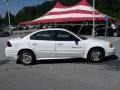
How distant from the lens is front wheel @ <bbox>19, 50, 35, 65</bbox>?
1399 centimetres

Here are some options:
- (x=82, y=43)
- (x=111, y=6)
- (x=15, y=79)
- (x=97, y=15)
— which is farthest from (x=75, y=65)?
(x=111, y=6)

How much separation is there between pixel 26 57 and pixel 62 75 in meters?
3.48

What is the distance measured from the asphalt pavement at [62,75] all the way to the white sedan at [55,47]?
1.19 feet

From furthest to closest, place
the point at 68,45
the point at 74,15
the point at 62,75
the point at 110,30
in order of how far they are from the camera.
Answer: the point at 110,30 → the point at 74,15 → the point at 68,45 → the point at 62,75

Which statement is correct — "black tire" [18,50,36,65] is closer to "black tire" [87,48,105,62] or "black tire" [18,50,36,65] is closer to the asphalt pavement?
the asphalt pavement

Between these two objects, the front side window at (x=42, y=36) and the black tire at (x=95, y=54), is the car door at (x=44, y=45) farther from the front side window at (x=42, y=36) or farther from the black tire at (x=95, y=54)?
the black tire at (x=95, y=54)

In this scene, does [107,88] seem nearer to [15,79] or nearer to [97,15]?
[15,79]

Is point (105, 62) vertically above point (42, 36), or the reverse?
point (42, 36)

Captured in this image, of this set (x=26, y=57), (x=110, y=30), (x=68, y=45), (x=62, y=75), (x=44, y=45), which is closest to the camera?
(x=62, y=75)

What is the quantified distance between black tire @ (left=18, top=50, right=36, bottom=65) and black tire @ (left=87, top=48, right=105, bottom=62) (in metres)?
2.38

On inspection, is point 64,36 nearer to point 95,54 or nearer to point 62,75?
point 95,54

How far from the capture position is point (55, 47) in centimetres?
1389

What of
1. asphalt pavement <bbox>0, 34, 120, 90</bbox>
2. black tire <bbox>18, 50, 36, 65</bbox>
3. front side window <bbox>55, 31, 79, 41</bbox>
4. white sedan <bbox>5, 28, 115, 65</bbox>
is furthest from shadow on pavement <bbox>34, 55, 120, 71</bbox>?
front side window <bbox>55, 31, 79, 41</bbox>

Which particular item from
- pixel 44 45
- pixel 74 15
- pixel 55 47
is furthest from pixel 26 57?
pixel 74 15
